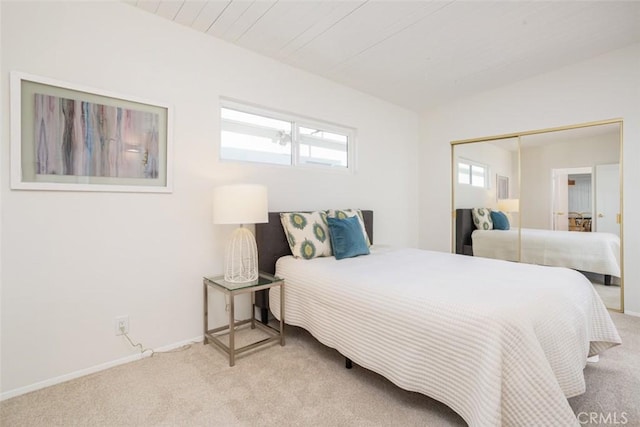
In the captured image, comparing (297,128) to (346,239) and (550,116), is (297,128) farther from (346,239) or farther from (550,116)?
(550,116)

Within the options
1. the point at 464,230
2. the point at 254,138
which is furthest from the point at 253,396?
the point at 464,230

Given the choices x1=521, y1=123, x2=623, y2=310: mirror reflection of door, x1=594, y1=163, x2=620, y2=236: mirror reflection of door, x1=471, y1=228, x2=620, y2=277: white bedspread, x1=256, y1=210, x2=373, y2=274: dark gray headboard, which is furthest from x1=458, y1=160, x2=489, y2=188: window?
x1=256, y1=210, x2=373, y2=274: dark gray headboard

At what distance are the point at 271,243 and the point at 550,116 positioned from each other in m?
3.17

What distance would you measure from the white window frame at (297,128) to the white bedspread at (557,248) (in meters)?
1.92

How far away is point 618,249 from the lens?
9.62ft

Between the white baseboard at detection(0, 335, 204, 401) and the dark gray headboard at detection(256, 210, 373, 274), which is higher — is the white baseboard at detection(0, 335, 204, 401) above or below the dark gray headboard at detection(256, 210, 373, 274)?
below

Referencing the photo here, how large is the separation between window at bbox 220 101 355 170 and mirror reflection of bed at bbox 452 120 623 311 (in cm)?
171

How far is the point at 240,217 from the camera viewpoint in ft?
7.18

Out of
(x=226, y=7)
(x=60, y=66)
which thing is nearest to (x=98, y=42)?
(x=60, y=66)

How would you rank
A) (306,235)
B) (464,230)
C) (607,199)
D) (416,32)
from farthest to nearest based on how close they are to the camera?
(464,230) < (607,199) < (306,235) < (416,32)

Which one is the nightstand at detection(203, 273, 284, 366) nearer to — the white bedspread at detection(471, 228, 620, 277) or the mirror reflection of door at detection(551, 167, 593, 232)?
the white bedspread at detection(471, 228, 620, 277)

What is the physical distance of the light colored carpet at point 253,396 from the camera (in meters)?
1.54

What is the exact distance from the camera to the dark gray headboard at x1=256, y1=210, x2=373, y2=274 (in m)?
2.64

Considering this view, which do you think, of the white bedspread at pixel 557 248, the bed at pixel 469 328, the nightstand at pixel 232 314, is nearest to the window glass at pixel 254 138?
the nightstand at pixel 232 314
